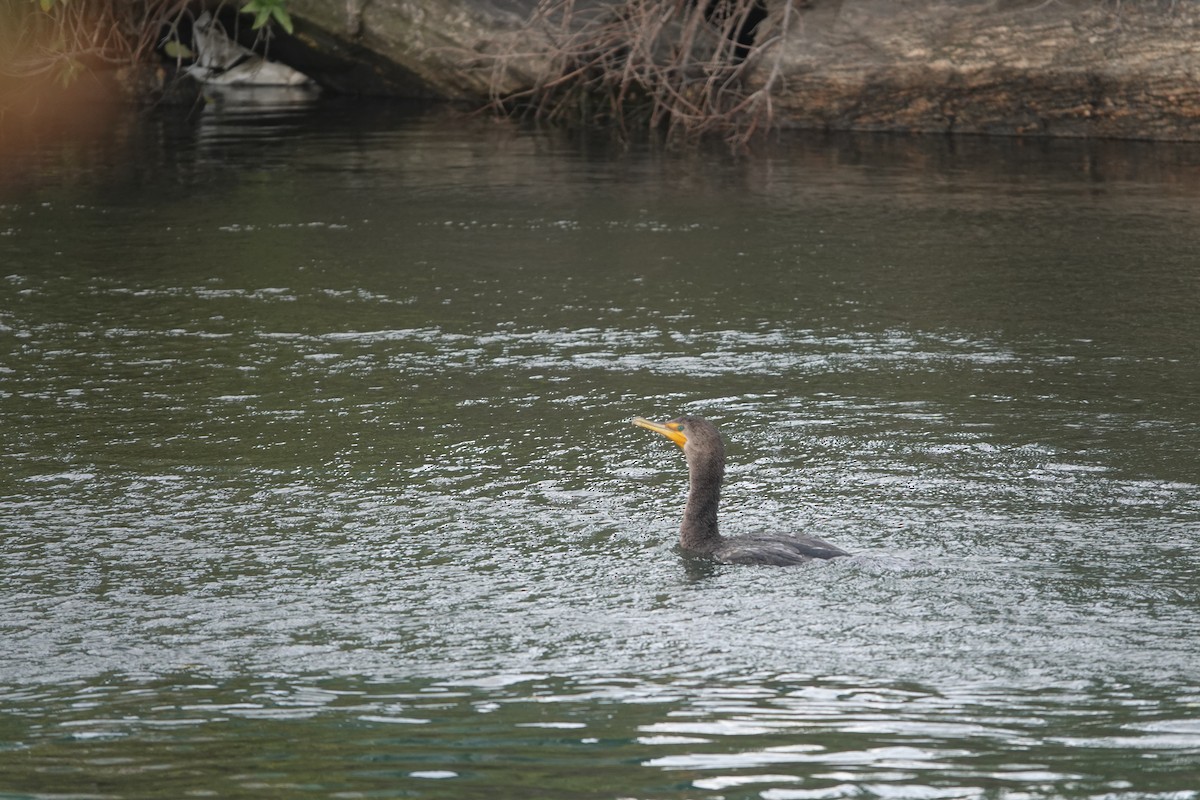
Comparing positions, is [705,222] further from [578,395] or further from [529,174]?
[578,395]

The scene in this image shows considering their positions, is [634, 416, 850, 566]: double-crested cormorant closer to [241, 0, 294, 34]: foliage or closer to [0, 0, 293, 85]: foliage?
[241, 0, 294, 34]: foliage

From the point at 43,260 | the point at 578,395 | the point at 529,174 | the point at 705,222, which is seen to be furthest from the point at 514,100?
the point at 578,395

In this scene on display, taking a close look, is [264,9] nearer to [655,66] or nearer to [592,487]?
[655,66]

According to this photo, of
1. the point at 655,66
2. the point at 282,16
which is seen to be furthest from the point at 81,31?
the point at 655,66

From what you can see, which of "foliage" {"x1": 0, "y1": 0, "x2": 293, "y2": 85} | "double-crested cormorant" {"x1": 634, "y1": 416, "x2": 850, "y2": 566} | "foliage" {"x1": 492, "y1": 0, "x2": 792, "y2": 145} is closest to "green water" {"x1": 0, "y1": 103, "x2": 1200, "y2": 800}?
"double-crested cormorant" {"x1": 634, "y1": 416, "x2": 850, "y2": 566}

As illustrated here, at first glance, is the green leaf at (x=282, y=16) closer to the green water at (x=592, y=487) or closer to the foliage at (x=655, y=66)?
the foliage at (x=655, y=66)

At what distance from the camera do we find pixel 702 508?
7055 mm

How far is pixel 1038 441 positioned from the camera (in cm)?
828

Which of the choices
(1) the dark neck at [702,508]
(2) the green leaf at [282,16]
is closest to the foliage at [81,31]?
(2) the green leaf at [282,16]

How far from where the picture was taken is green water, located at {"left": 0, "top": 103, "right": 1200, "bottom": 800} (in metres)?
5.07

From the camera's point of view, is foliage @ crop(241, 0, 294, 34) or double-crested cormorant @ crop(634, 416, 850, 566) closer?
double-crested cormorant @ crop(634, 416, 850, 566)

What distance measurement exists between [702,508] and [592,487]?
2.96 feet

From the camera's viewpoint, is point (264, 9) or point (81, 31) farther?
point (81, 31)

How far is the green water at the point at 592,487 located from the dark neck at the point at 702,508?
150 mm
